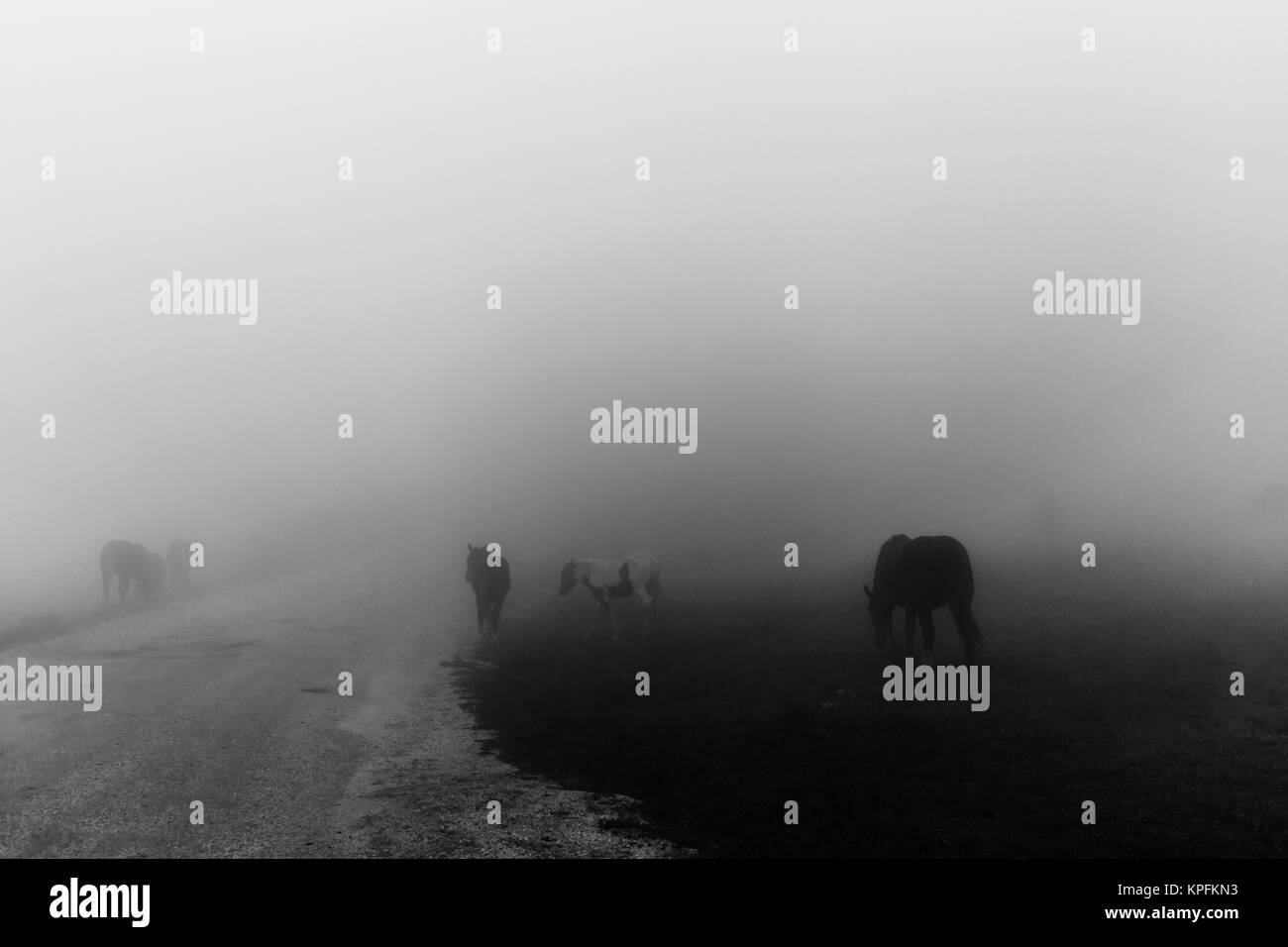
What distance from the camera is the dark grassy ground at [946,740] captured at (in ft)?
33.7

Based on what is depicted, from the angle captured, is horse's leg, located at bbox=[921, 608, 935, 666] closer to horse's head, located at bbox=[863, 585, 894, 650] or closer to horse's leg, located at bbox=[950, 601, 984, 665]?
horse's leg, located at bbox=[950, 601, 984, 665]

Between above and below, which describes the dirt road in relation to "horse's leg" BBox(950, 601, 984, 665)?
below

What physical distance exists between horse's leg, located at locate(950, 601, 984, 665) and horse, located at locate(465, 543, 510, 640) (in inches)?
570

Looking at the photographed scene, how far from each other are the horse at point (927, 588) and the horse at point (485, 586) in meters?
12.4

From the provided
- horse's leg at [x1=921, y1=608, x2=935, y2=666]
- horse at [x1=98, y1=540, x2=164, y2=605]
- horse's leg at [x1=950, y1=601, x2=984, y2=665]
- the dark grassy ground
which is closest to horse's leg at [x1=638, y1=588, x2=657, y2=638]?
the dark grassy ground

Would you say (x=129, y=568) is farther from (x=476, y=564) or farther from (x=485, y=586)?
(x=485, y=586)

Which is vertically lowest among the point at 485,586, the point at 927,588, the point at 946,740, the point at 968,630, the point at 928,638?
the point at 946,740

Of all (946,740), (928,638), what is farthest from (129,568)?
(946,740)

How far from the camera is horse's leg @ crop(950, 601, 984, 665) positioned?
18.6 metres

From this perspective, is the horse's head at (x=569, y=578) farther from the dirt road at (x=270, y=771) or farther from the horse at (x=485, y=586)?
the dirt road at (x=270, y=771)

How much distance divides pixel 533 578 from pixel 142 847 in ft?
136

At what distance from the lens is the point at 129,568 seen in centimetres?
3862

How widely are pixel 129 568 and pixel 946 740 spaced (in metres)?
38.3
